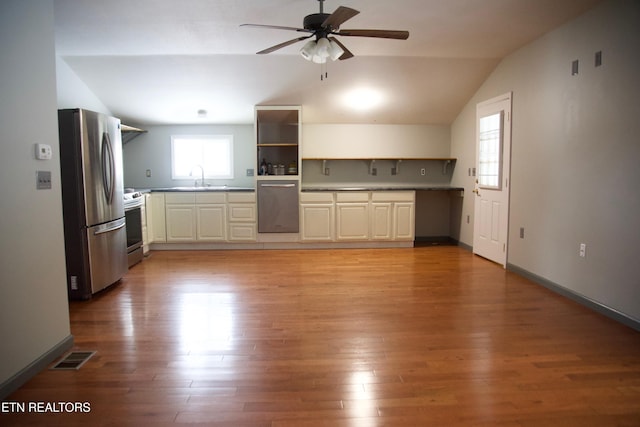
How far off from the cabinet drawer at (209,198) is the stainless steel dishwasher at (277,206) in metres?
0.56

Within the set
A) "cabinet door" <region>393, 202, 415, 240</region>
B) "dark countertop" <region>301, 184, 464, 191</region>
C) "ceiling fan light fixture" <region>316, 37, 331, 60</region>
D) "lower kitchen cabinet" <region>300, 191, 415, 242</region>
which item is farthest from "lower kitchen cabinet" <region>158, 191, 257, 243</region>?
"ceiling fan light fixture" <region>316, 37, 331, 60</region>

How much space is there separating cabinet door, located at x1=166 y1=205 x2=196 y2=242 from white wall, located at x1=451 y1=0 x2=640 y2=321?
13.7 ft

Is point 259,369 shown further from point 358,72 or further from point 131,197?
point 358,72

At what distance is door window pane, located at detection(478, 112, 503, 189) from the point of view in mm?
4574

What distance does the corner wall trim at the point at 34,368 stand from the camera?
6.41 feet

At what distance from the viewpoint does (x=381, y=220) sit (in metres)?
5.72

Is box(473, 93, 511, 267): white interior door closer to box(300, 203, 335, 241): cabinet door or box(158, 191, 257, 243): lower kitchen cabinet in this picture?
box(300, 203, 335, 241): cabinet door

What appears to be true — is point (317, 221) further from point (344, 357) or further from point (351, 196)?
point (344, 357)

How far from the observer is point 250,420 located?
174 centimetres

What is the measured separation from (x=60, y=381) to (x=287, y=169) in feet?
14.5

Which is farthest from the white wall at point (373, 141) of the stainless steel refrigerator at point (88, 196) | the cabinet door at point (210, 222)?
the stainless steel refrigerator at point (88, 196)

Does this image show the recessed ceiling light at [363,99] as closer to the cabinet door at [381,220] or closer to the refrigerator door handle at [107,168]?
the cabinet door at [381,220]

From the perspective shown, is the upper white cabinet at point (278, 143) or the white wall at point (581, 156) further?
the upper white cabinet at point (278, 143)

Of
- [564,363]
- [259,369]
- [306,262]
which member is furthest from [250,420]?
[306,262]
